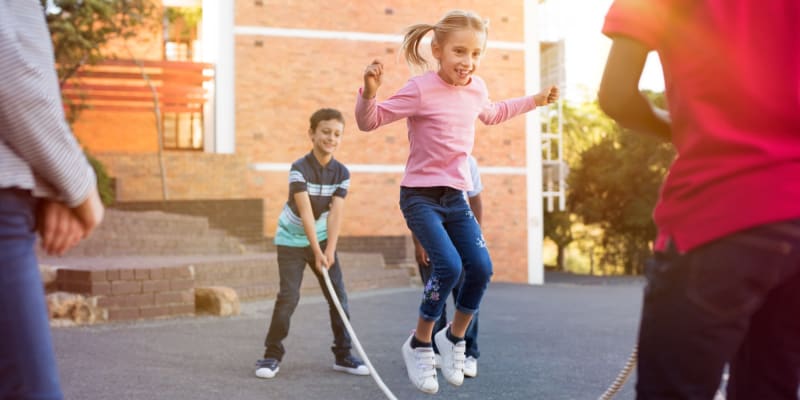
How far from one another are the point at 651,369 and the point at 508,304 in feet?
40.1

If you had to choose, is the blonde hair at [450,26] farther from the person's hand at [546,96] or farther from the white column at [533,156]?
the white column at [533,156]

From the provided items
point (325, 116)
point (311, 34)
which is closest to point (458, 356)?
point (325, 116)

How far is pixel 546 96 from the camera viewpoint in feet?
16.2

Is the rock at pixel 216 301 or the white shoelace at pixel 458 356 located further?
the rock at pixel 216 301

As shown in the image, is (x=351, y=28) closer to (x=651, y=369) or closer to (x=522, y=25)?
(x=522, y=25)

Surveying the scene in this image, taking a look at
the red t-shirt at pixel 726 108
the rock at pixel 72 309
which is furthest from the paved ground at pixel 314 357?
the red t-shirt at pixel 726 108

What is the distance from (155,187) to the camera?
2088 cm

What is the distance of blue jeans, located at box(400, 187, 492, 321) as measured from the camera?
486cm

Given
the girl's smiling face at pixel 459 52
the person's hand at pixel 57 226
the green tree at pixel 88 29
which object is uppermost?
the green tree at pixel 88 29

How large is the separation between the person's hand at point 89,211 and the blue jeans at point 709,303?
1206mm

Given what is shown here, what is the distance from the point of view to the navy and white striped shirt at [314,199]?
6.31 metres

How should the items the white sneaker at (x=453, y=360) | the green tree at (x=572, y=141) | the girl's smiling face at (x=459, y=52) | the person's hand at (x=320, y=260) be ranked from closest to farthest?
1. the girl's smiling face at (x=459, y=52)
2. the white sneaker at (x=453, y=360)
3. the person's hand at (x=320, y=260)
4. the green tree at (x=572, y=141)

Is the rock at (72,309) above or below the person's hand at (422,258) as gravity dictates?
below

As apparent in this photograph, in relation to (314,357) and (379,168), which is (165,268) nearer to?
(314,357)
